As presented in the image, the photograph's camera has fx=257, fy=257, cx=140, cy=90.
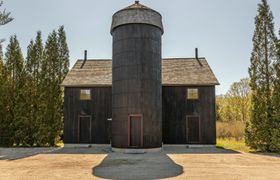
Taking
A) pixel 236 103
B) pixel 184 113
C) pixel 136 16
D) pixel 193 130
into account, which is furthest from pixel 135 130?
pixel 236 103

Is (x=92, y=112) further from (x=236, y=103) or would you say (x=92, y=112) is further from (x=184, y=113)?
(x=236, y=103)

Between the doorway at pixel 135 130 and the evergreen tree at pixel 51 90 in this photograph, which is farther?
the evergreen tree at pixel 51 90

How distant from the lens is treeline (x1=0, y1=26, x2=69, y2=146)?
2130cm

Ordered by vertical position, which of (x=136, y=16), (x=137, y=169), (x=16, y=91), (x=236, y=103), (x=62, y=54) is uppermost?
(x=136, y=16)

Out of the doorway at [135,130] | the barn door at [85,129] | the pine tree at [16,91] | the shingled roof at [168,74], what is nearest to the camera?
the doorway at [135,130]

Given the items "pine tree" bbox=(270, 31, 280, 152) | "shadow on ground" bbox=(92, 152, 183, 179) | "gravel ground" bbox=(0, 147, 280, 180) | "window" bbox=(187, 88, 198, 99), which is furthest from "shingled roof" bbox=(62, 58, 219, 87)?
"shadow on ground" bbox=(92, 152, 183, 179)

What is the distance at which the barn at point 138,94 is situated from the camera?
16.4 meters

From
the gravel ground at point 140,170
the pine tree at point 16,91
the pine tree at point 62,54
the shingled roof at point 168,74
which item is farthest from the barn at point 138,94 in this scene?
the gravel ground at point 140,170

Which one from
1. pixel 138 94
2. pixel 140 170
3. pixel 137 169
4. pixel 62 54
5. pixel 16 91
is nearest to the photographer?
pixel 140 170

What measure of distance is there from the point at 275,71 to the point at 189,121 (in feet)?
23.0

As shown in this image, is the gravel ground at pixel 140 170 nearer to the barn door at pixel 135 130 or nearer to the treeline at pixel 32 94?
the barn door at pixel 135 130

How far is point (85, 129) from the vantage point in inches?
A: 810

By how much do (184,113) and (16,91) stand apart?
14233 millimetres

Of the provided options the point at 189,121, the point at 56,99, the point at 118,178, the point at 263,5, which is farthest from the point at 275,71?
the point at 56,99
